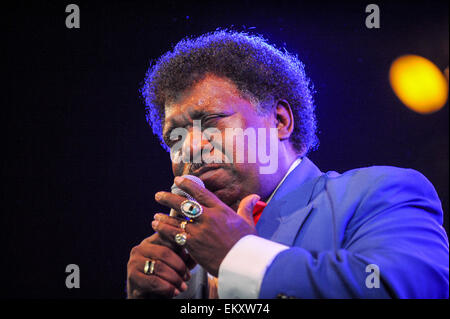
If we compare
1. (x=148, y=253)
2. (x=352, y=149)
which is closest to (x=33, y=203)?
(x=148, y=253)

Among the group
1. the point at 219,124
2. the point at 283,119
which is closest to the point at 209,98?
the point at 219,124

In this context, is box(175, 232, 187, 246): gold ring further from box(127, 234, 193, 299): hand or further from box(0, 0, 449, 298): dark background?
box(0, 0, 449, 298): dark background

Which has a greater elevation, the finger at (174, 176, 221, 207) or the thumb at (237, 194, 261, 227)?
the finger at (174, 176, 221, 207)

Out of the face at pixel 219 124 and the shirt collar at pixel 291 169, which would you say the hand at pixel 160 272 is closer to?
the face at pixel 219 124

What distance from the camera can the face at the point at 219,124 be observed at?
1.71 metres

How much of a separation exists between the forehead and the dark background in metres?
0.67

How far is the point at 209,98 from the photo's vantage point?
6.01 ft

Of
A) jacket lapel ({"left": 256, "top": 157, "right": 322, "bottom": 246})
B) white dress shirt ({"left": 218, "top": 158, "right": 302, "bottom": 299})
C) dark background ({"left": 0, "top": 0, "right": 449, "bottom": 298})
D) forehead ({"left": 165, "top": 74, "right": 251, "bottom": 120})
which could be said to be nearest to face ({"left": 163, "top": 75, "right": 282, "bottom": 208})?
forehead ({"left": 165, "top": 74, "right": 251, "bottom": 120})

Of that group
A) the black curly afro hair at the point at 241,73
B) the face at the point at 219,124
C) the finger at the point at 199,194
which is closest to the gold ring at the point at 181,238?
the finger at the point at 199,194

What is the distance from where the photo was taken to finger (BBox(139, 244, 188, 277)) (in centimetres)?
143

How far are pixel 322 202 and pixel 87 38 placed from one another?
171cm

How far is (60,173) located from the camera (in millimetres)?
2406

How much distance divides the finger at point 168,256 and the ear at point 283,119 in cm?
80

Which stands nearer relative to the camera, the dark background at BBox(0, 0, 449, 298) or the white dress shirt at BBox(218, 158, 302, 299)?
the white dress shirt at BBox(218, 158, 302, 299)
